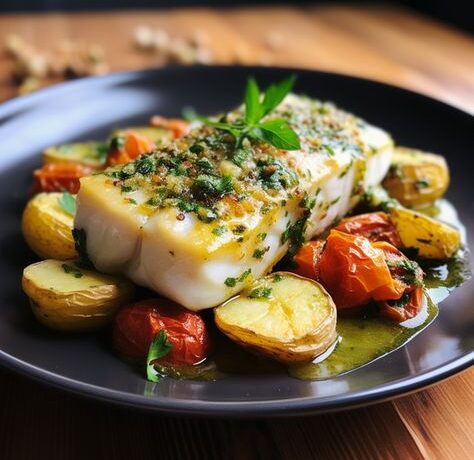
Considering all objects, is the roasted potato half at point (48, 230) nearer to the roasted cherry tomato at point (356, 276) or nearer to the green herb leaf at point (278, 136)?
the green herb leaf at point (278, 136)

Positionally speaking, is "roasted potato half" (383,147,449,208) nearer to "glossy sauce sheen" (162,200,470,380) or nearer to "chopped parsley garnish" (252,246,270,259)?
"glossy sauce sheen" (162,200,470,380)

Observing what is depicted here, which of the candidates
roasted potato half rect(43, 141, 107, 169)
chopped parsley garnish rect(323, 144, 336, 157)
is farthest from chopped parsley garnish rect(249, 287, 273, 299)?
roasted potato half rect(43, 141, 107, 169)

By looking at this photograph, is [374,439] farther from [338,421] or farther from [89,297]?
[89,297]

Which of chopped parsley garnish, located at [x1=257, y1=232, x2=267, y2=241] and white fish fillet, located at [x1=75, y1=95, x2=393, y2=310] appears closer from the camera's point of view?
white fish fillet, located at [x1=75, y1=95, x2=393, y2=310]

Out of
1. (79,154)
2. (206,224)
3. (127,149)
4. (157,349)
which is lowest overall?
(157,349)

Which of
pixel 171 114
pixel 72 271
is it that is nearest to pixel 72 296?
pixel 72 271

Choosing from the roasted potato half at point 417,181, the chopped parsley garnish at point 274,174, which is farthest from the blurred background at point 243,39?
the chopped parsley garnish at point 274,174

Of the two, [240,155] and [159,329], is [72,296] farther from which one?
[240,155]
